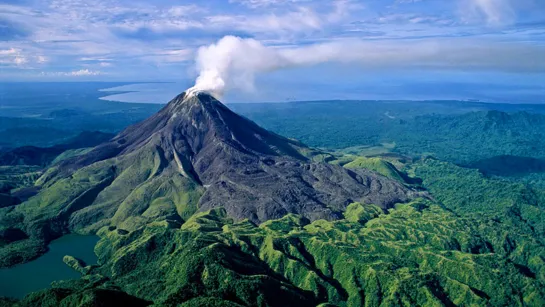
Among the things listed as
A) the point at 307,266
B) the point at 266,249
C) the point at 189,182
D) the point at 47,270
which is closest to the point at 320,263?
the point at 307,266

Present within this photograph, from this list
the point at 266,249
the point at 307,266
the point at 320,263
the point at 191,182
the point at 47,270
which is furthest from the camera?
the point at 191,182

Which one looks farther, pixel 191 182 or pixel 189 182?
pixel 191 182

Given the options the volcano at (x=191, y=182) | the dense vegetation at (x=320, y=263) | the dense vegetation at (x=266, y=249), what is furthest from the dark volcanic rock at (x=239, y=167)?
the dense vegetation at (x=320, y=263)

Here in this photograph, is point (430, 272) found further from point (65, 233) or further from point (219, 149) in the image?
point (65, 233)

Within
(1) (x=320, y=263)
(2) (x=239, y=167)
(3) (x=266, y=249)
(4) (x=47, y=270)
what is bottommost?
(4) (x=47, y=270)

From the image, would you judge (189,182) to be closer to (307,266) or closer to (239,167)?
(239,167)

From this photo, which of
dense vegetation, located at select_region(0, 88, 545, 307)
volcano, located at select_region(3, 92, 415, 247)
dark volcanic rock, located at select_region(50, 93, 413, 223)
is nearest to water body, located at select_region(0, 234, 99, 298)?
dense vegetation, located at select_region(0, 88, 545, 307)

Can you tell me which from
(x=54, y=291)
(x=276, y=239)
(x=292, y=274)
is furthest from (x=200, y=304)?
(x=276, y=239)
